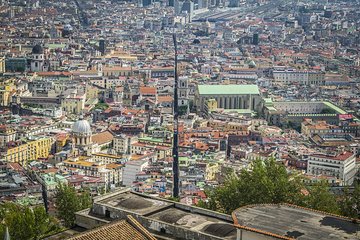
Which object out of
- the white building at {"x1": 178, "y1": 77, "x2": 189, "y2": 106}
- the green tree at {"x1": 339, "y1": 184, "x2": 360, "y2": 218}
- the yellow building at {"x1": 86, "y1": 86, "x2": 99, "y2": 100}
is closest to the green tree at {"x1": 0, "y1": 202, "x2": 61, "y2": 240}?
the green tree at {"x1": 339, "y1": 184, "x2": 360, "y2": 218}

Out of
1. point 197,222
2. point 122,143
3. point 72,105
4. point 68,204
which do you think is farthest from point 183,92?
point 197,222

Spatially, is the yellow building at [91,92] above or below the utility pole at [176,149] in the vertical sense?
above

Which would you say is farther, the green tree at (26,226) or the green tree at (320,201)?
the green tree at (320,201)

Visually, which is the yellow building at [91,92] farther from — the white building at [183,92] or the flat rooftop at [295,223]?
the flat rooftop at [295,223]

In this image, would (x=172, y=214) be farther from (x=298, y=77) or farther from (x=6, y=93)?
(x=298, y=77)

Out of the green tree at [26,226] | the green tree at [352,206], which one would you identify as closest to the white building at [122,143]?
the green tree at [26,226]

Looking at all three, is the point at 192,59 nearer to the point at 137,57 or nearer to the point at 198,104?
the point at 137,57

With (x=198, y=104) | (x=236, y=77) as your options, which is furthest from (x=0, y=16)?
(x=198, y=104)

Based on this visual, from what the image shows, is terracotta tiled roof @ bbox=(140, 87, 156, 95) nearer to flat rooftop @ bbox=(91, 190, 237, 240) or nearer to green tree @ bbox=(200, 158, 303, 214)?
green tree @ bbox=(200, 158, 303, 214)
